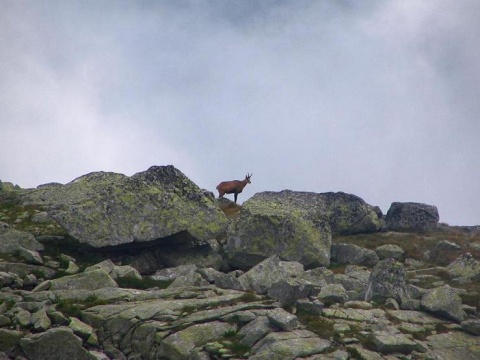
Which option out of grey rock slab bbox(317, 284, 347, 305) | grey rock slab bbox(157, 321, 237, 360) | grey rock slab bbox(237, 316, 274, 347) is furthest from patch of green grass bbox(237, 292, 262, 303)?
grey rock slab bbox(317, 284, 347, 305)

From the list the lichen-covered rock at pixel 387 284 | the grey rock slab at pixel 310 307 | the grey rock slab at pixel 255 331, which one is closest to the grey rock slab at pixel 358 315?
the grey rock slab at pixel 310 307

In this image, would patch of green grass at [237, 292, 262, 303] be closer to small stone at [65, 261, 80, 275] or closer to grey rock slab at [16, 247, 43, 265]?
small stone at [65, 261, 80, 275]

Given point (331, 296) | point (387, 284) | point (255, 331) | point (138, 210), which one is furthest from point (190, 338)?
point (138, 210)

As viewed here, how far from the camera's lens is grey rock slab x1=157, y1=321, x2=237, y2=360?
16.2 metres

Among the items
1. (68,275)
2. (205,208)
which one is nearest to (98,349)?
(68,275)

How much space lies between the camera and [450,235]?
1609 inches

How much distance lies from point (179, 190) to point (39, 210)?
8649mm

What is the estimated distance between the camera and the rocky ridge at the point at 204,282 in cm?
1697

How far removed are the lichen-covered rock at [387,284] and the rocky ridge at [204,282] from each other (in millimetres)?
49

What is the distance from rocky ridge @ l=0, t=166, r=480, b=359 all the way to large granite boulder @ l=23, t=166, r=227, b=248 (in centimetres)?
7

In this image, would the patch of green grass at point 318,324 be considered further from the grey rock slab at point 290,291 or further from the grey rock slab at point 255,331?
the grey rock slab at point 255,331

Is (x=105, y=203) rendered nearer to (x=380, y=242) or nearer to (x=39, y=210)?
(x=39, y=210)

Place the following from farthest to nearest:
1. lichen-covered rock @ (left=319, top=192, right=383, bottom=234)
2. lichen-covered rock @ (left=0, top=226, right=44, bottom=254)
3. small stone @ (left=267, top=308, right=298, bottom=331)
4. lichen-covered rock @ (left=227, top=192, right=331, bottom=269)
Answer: lichen-covered rock @ (left=319, top=192, right=383, bottom=234) → lichen-covered rock @ (left=227, top=192, right=331, bottom=269) → lichen-covered rock @ (left=0, top=226, right=44, bottom=254) → small stone @ (left=267, top=308, right=298, bottom=331)

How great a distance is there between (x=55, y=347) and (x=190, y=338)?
4.28 metres
